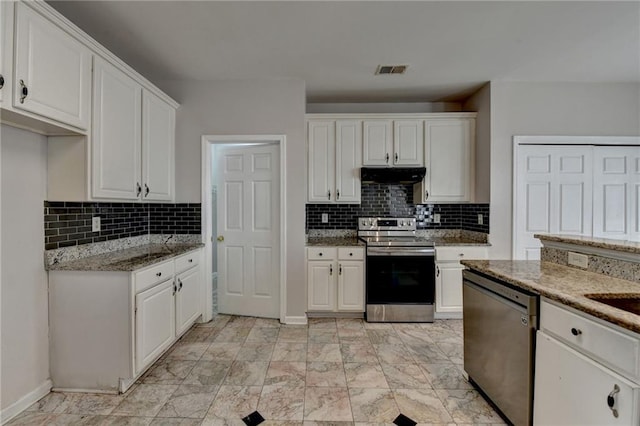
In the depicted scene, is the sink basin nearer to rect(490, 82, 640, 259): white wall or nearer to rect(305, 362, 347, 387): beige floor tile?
rect(305, 362, 347, 387): beige floor tile

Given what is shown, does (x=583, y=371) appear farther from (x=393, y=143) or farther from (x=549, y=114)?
(x=549, y=114)

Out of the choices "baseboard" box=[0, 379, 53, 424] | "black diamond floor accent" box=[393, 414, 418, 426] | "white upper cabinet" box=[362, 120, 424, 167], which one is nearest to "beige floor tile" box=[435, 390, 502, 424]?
"black diamond floor accent" box=[393, 414, 418, 426]

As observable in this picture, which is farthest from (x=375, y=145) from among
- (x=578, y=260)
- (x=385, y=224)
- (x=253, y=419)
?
(x=253, y=419)

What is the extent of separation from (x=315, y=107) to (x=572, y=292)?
3399mm

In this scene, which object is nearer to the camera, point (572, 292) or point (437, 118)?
point (572, 292)

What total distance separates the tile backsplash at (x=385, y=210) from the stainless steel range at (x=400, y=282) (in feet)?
2.24

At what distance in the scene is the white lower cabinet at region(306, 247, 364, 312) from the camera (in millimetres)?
3330

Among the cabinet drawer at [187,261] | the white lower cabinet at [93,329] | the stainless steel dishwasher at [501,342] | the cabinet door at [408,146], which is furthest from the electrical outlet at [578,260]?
the cabinet drawer at [187,261]

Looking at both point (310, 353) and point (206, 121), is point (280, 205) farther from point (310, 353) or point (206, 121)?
point (310, 353)

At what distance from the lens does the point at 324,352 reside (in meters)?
2.62

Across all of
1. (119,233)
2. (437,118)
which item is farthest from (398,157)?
(119,233)

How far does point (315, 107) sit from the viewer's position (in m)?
4.01

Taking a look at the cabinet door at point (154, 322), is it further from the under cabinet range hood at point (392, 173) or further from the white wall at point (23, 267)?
the under cabinet range hood at point (392, 173)

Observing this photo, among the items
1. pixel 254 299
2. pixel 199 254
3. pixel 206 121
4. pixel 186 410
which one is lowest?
pixel 186 410
